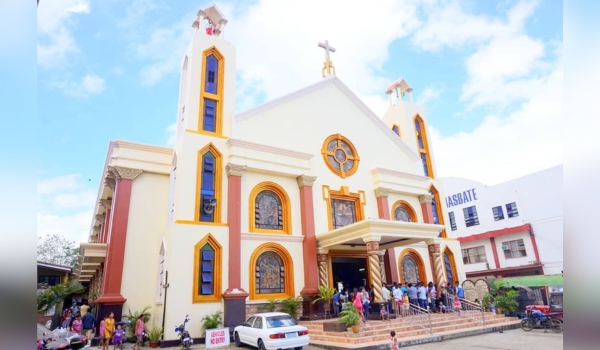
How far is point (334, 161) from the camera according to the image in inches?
843

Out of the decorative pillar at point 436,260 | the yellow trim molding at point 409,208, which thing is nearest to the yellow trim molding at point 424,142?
the yellow trim molding at point 409,208

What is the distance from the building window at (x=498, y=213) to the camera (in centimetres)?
3225

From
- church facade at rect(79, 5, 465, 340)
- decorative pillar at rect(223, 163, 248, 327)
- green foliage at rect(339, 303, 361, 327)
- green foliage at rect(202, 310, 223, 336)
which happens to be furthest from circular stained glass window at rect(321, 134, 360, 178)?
green foliage at rect(202, 310, 223, 336)

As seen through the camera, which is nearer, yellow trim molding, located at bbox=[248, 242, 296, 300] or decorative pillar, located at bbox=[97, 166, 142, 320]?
decorative pillar, located at bbox=[97, 166, 142, 320]

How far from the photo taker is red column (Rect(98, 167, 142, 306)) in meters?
15.8

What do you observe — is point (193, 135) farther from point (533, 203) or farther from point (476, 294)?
point (533, 203)

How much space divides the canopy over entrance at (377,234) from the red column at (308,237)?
507mm

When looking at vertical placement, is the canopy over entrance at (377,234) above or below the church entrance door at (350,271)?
above

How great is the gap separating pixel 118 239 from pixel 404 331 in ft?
41.9

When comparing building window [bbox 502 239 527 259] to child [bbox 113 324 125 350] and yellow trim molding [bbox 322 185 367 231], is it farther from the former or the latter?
child [bbox 113 324 125 350]

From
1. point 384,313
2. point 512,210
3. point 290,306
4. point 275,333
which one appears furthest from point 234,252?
point 512,210

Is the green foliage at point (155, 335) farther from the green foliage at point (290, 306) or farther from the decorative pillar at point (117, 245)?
the green foliage at point (290, 306)

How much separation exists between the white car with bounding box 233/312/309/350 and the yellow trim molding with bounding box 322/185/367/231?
839cm

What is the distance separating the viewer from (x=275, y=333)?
36.3 feet
